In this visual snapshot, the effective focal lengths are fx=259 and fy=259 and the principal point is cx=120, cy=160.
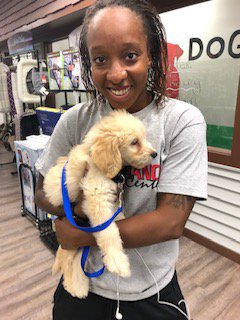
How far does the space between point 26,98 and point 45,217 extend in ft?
8.06

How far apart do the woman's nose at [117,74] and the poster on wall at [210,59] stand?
2.03 m

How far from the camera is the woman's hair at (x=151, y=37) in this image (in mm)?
796

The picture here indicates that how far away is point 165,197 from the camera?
785 mm

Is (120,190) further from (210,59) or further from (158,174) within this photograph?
(210,59)

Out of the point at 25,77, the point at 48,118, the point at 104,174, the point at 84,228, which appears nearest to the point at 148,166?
the point at 104,174

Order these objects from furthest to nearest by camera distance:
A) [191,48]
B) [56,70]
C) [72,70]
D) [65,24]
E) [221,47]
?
[65,24] < [56,70] < [72,70] < [191,48] < [221,47]

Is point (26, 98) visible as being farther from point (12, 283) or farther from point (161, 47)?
point (161, 47)

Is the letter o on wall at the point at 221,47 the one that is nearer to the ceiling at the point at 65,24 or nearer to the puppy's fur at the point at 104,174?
the ceiling at the point at 65,24

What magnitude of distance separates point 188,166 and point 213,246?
7.67 ft

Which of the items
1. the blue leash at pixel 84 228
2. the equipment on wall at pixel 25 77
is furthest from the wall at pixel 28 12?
the blue leash at pixel 84 228

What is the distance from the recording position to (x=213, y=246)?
2781 mm

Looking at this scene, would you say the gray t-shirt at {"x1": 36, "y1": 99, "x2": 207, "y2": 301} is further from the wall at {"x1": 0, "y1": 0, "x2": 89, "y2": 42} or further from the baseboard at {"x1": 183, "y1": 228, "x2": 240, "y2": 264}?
the wall at {"x1": 0, "y1": 0, "x2": 89, "y2": 42}

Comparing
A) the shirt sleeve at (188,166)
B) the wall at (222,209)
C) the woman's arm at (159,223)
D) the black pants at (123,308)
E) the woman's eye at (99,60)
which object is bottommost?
the wall at (222,209)

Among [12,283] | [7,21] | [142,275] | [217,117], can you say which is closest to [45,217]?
[12,283]
